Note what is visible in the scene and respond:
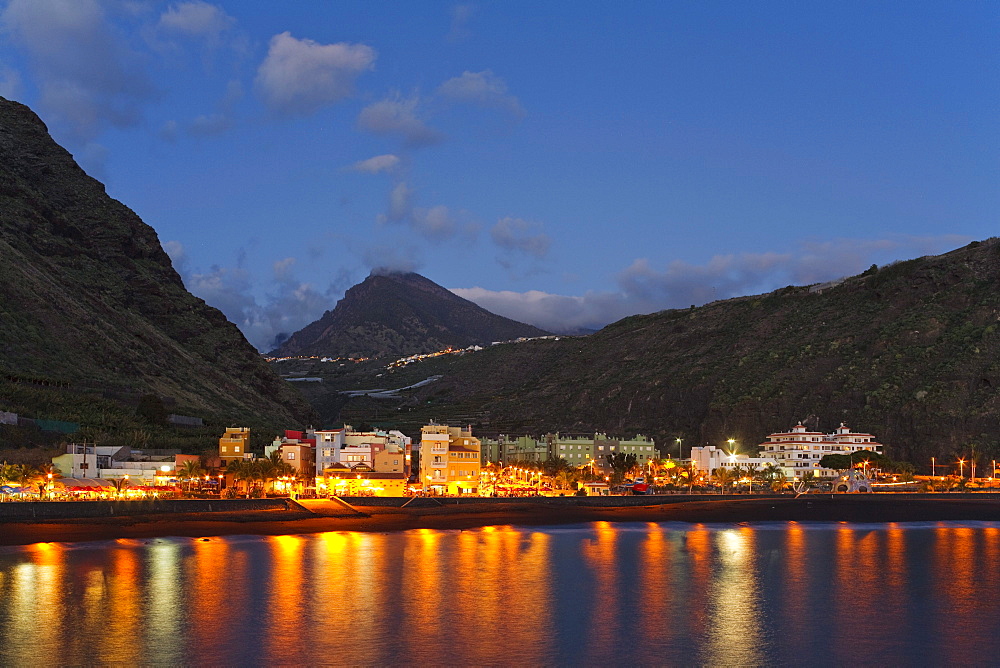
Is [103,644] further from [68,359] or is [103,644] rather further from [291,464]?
[68,359]

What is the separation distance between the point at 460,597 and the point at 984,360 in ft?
371

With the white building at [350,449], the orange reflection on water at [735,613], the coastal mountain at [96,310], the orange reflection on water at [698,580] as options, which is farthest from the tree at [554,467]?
the coastal mountain at [96,310]

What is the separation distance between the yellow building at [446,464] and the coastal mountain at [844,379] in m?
50.0

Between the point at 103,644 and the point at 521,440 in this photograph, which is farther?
the point at 521,440

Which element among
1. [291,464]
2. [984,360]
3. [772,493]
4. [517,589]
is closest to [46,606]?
[517,589]

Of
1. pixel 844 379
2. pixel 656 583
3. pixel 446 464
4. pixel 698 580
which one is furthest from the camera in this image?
pixel 844 379

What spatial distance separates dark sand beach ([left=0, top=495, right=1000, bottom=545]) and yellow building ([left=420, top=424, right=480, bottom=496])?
13.4 meters

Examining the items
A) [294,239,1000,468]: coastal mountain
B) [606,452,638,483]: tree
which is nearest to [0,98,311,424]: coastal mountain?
[294,239,1000,468]: coastal mountain

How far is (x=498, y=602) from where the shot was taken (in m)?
50.2

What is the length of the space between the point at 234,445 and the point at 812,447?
75.1 meters

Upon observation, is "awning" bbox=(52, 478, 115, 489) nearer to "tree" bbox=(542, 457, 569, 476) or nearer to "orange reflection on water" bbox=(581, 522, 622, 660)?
"orange reflection on water" bbox=(581, 522, 622, 660)

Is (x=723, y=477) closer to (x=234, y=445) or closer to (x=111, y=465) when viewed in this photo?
(x=234, y=445)

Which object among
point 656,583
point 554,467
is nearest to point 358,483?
point 554,467

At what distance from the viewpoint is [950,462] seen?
122875 millimetres
